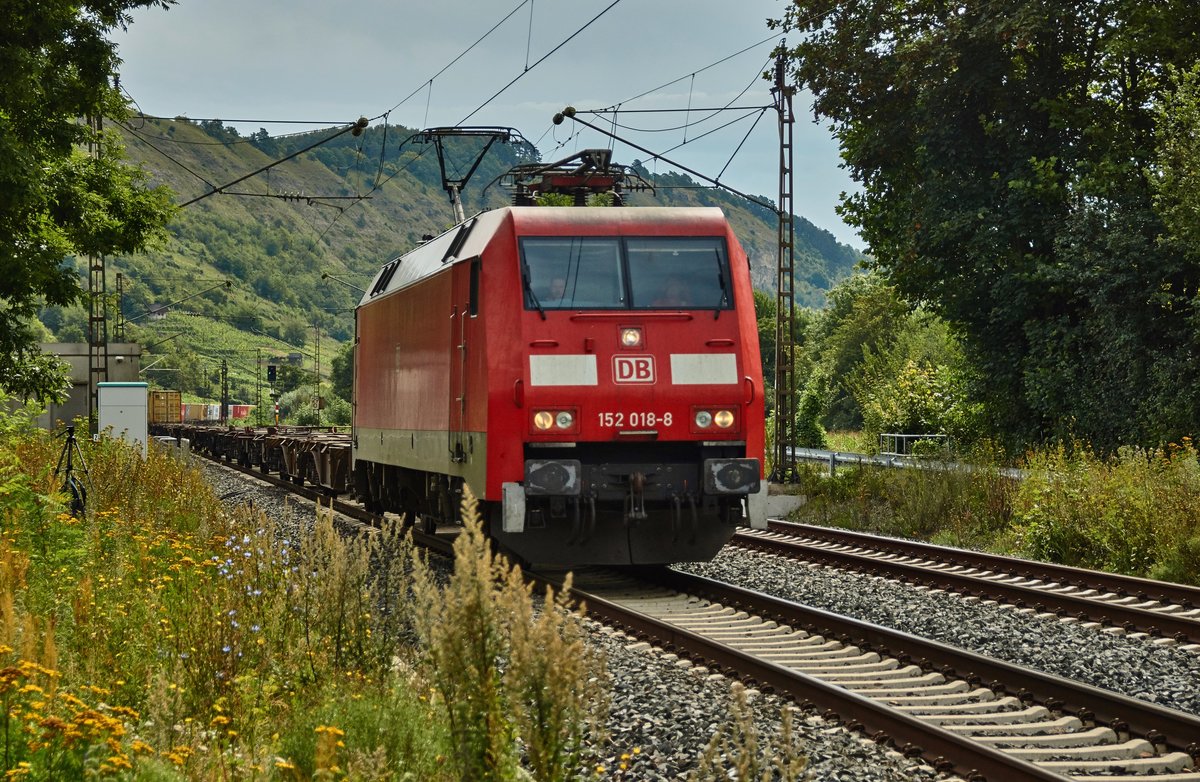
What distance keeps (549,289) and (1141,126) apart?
17676 millimetres

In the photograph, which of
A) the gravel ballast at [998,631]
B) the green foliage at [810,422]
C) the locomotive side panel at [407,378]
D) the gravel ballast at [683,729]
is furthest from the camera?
the green foliage at [810,422]

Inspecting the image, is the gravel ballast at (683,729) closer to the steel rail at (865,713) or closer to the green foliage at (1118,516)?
the steel rail at (865,713)

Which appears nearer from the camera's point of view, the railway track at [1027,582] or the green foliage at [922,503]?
the railway track at [1027,582]

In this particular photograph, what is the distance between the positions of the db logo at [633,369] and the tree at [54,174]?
5394 mm

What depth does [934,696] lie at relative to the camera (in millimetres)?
7629

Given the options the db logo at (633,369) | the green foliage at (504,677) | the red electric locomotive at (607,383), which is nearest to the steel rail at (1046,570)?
the red electric locomotive at (607,383)

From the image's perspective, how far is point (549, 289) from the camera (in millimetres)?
11812

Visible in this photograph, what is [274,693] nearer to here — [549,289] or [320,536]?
[320,536]

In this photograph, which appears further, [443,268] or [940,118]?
[940,118]

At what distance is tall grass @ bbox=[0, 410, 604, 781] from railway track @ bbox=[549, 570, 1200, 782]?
1.74 metres

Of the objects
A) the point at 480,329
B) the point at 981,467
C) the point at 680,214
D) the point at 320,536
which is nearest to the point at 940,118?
the point at 981,467

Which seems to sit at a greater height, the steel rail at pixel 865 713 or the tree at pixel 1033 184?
the tree at pixel 1033 184

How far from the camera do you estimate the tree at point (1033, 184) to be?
22.9m

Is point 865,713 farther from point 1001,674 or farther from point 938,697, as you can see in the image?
point 1001,674
